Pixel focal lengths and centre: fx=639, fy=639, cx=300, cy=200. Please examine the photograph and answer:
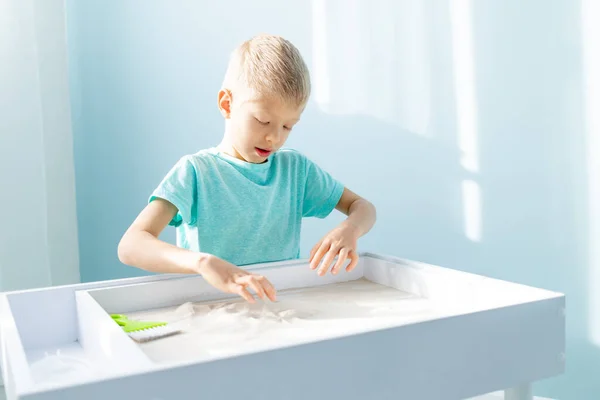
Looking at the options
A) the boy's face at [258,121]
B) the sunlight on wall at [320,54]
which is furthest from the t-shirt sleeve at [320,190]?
the sunlight on wall at [320,54]

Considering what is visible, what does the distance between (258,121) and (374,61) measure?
0.69 meters

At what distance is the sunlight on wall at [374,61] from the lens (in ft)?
4.77

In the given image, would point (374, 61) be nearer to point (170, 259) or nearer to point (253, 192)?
point (253, 192)

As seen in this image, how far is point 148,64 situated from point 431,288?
1370 mm

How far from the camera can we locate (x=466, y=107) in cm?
138

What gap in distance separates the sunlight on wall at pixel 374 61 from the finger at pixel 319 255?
2.38 ft

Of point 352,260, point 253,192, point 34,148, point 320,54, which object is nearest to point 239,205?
Answer: point 253,192

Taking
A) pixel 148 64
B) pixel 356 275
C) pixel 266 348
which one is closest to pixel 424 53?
pixel 356 275

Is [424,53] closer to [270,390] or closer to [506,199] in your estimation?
[506,199]

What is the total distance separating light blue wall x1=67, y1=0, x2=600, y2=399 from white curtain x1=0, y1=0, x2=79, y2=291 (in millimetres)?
191

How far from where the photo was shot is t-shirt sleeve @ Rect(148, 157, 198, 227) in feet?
2.96

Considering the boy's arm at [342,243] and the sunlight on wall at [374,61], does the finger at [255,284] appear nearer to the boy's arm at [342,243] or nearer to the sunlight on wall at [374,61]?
the boy's arm at [342,243]

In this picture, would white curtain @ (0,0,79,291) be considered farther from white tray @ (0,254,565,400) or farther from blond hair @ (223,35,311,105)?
white tray @ (0,254,565,400)

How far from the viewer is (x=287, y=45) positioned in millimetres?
957
